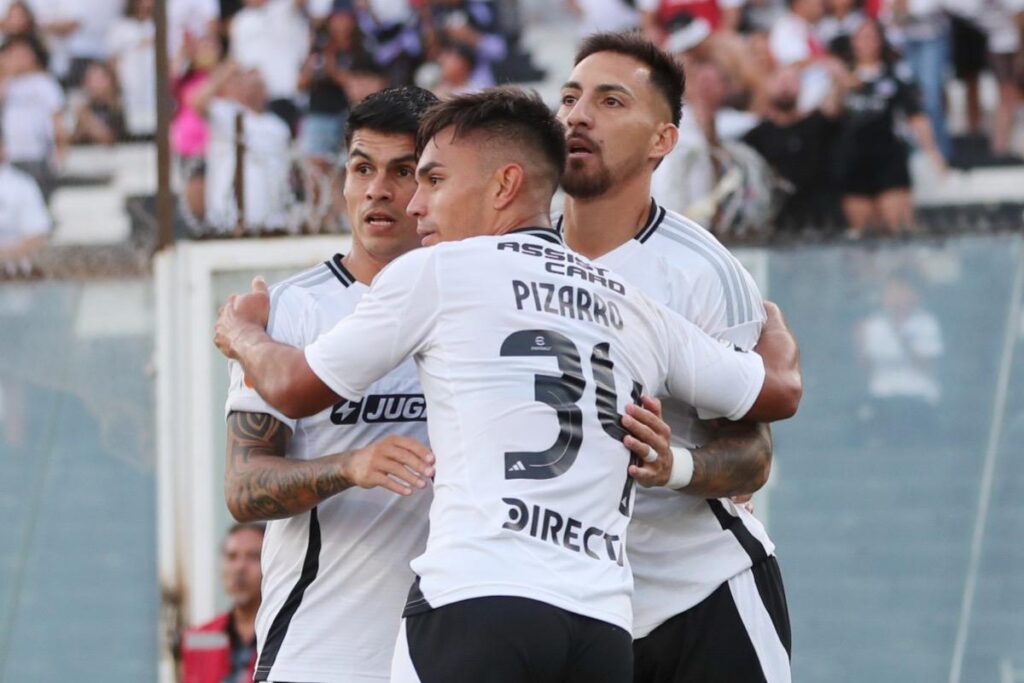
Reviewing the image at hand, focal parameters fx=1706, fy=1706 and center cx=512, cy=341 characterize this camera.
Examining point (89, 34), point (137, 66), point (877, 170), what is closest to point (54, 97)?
point (137, 66)

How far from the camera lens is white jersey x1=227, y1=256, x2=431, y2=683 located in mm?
4293

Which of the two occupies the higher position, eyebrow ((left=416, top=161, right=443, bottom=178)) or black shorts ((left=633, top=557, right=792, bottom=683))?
eyebrow ((left=416, top=161, right=443, bottom=178))

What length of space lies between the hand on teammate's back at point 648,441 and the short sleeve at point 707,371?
14cm

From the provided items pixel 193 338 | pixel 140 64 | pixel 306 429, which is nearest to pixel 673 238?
pixel 306 429

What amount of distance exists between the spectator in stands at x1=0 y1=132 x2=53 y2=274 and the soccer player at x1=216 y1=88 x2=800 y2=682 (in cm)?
621

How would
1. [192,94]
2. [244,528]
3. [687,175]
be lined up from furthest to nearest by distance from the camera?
[192,94], [244,528], [687,175]

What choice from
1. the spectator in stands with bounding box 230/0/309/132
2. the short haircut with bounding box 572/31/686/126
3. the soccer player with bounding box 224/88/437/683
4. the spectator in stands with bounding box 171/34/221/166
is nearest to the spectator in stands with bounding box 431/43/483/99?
the spectator in stands with bounding box 230/0/309/132

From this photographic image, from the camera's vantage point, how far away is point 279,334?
4355mm

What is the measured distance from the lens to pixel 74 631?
9648mm

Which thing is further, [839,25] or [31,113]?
[31,113]

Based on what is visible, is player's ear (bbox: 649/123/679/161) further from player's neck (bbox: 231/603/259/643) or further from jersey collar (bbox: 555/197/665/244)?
player's neck (bbox: 231/603/259/643)

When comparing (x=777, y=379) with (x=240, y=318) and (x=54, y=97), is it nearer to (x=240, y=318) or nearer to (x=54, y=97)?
(x=240, y=318)

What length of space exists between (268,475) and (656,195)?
4997 mm

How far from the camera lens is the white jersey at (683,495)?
4.53 m
